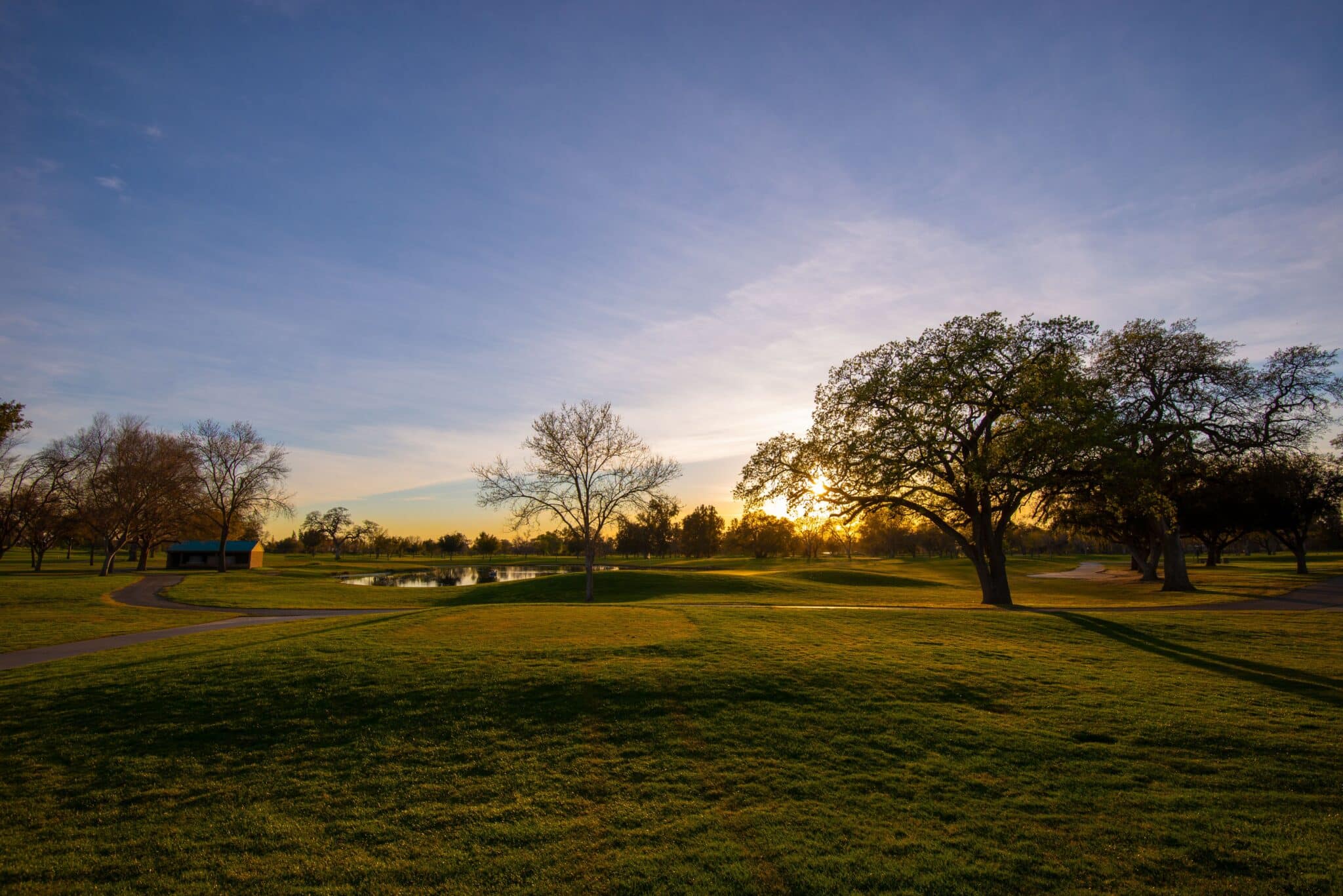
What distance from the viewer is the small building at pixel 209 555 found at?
218 feet

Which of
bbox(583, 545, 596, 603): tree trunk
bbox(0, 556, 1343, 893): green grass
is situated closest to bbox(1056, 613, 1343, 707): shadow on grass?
bbox(0, 556, 1343, 893): green grass

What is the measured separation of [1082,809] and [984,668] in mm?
6283

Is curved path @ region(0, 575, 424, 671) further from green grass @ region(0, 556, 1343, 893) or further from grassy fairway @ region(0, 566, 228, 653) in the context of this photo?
green grass @ region(0, 556, 1343, 893)

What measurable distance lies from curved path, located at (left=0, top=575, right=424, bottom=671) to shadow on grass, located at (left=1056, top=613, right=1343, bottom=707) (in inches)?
1068

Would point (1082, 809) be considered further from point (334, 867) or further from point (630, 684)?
point (334, 867)

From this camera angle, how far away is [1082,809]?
24.2 ft

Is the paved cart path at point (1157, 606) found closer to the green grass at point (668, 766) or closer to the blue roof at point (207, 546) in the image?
the green grass at point (668, 766)

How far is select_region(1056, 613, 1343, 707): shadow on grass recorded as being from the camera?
1258 cm

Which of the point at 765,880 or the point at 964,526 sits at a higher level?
the point at 964,526

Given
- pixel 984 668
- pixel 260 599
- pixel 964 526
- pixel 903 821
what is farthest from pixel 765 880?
pixel 260 599

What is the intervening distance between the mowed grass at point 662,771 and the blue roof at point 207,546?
6335 cm

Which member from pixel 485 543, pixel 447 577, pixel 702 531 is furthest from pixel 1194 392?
pixel 485 543

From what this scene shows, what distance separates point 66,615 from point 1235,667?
38.9 m

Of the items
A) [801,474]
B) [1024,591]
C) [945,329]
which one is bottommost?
[1024,591]
